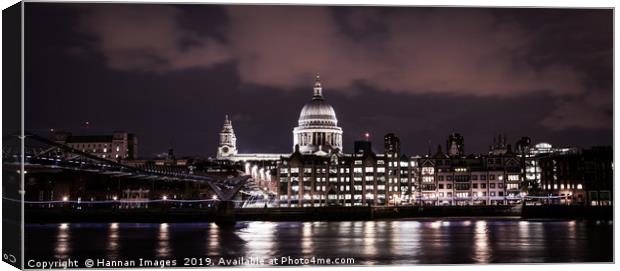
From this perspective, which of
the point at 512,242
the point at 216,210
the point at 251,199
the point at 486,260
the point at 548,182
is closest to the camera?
the point at 486,260

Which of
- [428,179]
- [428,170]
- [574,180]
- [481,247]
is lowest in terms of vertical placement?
[481,247]

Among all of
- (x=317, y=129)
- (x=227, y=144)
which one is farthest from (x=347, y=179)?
(x=227, y=144)

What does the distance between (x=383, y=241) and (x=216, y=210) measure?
60.1 feet

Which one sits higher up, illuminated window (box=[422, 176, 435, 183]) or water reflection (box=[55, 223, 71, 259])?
illuminated window (box=[422, 176, 435, 183])

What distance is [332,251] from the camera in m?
22.5

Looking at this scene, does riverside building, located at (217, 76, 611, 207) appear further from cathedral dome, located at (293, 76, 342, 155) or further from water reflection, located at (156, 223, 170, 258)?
water reflection, located at (156, 223, 170, 258)

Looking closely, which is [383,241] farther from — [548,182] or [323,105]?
[323,105]

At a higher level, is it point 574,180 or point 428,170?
point 428,170

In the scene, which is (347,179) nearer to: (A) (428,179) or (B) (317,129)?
(A) (428,179)

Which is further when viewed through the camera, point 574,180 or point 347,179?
point 347,179

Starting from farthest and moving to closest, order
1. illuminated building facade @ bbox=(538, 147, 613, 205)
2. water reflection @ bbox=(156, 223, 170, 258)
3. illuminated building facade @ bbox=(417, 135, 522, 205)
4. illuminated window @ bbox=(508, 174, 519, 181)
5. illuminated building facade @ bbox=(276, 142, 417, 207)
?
illuminated building facade @ bbox=(276, 142, 417, 207)
illuminated window @ bbox=(508, 174, 519, 181)
illuminated building facade @ bbox=(417, 135, 522, 205)
illuminated building facade @ bbox=(538, 147, 613, 205)
water reflection @ bbox=(156, 223, 170, 258)

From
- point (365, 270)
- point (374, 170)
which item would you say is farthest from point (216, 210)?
point (365, 270)

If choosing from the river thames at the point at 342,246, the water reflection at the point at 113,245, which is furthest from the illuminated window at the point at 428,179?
the water reflection at the point at 113,245

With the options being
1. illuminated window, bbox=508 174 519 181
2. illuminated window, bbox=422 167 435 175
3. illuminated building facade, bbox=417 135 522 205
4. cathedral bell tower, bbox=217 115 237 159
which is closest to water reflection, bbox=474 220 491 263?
illuminated building facade, bbox=417 135 522 205
